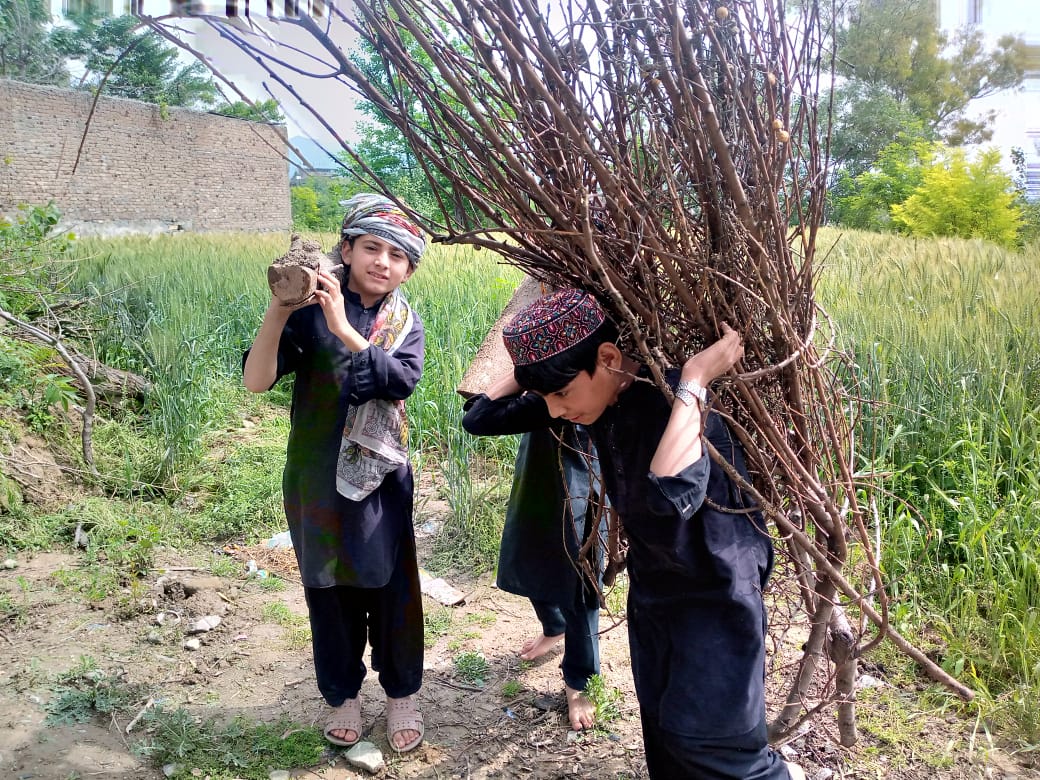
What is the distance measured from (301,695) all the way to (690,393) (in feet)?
6.89

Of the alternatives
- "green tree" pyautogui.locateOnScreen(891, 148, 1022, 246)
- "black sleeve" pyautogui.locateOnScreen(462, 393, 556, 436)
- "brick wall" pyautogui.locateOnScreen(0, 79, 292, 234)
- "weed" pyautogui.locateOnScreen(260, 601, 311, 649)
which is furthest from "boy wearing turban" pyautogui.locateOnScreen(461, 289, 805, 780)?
"brick wall" pyautogui.locateOnScreen(0, 79, 292, 234)

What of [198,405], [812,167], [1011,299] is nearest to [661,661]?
[812,167]

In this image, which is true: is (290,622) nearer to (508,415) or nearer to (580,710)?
(580,710)

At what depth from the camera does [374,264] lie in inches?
88.6

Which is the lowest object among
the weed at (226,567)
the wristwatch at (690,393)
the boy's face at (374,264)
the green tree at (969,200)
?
the weed at (226,567)

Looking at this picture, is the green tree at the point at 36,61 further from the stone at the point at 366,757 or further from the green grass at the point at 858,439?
the stone at the point at 366,757

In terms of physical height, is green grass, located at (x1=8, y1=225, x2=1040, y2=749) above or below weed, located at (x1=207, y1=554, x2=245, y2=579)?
above

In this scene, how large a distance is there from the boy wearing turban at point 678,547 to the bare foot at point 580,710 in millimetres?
890

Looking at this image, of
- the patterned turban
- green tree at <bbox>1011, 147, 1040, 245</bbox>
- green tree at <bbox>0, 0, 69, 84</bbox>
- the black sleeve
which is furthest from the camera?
green tree at <bbox>0, 0, 69, 84</bbox>

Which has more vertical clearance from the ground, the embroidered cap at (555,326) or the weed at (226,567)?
the embroidered cap at (555,326)

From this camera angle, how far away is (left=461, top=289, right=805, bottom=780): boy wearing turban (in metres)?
1.57

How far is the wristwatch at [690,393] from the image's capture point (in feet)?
4.80

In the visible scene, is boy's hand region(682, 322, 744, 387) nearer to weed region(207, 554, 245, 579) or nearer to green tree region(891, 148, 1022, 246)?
weed region(207, 554, 245, 579)

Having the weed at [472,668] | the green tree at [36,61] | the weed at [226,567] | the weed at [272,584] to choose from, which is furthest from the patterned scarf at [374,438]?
the green tree at [36,61]
